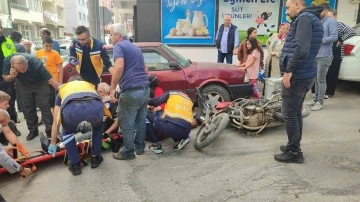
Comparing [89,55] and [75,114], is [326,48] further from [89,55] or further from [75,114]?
[75,114]

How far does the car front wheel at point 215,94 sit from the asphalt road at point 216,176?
4.63 ft

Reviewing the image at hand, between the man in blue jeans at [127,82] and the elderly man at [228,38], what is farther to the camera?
the elderly man at [228,38]

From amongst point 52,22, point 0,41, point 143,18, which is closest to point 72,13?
point 52,22

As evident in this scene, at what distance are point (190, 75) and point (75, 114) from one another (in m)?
2.84

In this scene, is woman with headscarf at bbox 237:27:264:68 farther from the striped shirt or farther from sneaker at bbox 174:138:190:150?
Answer: sneaker at bbox 174:138:190:150

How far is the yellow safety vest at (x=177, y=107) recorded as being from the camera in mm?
3941

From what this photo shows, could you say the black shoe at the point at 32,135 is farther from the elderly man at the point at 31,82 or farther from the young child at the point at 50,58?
the young child at the point at 50,58

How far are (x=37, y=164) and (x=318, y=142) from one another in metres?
3.71

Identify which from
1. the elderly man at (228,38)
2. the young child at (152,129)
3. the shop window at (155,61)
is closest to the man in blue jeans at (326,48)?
the elderly man at (228,38)

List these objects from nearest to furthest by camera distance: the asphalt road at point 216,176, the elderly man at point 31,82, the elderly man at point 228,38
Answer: the asphalt road at point 216,176
the elderly man at point 31,82
the elderly man at point 228,38

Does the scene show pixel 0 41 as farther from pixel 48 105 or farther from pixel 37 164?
pixel 37 164

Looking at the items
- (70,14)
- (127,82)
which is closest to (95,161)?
(127,82)

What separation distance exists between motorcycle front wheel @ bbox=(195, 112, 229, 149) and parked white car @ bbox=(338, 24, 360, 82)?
3609 millimetres

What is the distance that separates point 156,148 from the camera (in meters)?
4.06
